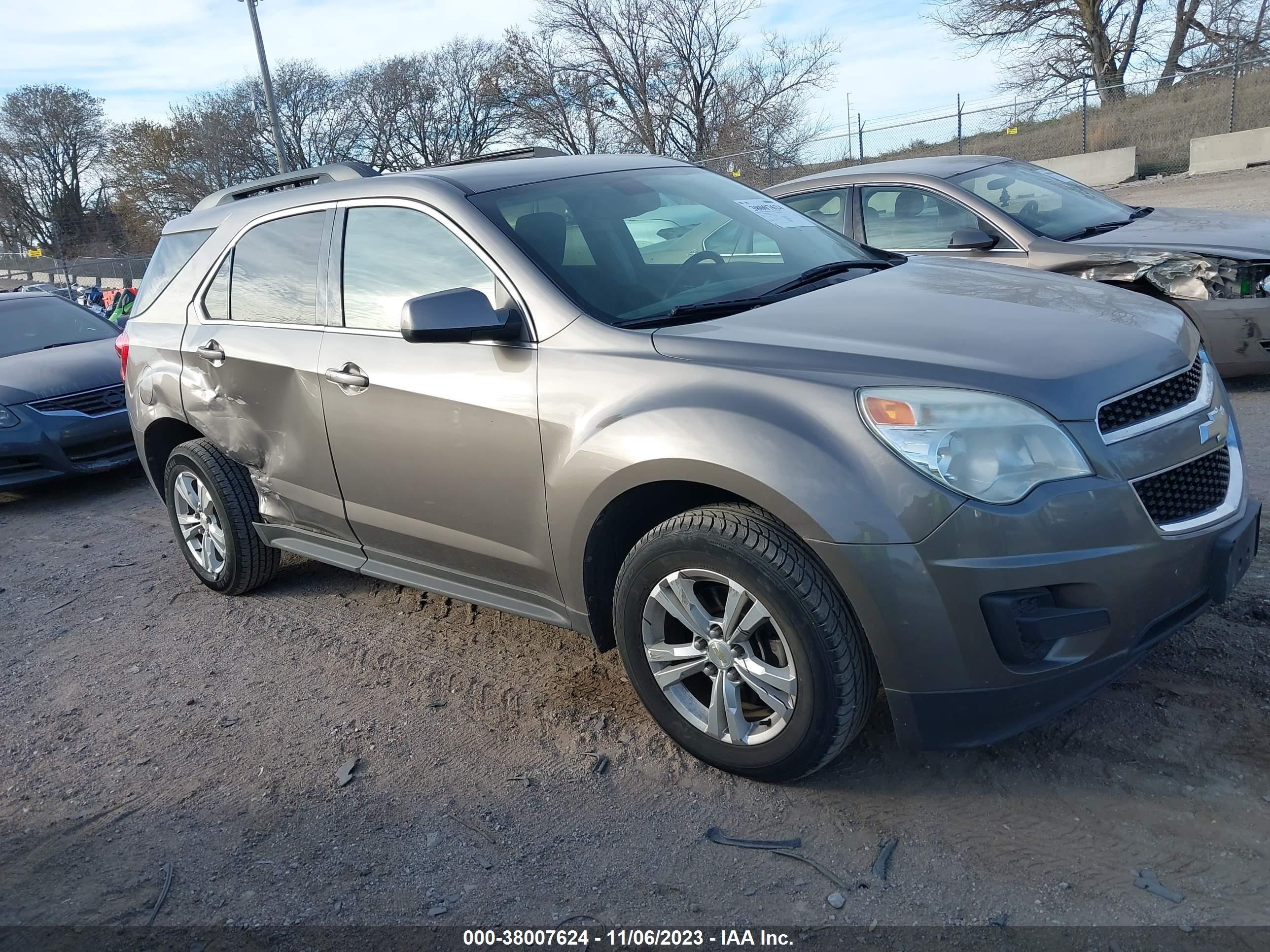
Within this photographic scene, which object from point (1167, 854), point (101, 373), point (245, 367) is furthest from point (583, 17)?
point (1167, 854)

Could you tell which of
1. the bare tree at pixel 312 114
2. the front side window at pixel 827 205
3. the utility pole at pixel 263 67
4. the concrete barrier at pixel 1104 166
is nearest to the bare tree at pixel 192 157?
the bare tree at pixel 312 114

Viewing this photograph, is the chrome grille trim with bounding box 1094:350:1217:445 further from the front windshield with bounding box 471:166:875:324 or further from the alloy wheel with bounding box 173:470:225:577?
the alloy wheel with bounding box 173:470:225:577

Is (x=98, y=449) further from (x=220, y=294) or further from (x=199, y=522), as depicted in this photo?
(x=220, y=294)

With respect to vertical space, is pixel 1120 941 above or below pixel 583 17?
below

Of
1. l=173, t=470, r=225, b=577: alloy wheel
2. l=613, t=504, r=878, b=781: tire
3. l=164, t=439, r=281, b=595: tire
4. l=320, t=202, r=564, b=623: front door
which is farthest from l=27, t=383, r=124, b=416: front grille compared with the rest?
l=613, t=504, r=878, b=781: tire

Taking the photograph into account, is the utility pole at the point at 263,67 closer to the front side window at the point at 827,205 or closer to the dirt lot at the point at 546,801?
the front side window at the point at 827,205

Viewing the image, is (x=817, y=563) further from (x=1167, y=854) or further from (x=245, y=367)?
(x=245, y=367)

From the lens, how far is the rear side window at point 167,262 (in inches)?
192

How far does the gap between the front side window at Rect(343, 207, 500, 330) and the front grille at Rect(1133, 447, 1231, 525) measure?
6.54ft

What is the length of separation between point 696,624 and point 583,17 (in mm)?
36649

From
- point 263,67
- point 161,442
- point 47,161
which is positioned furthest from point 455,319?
point 47,161

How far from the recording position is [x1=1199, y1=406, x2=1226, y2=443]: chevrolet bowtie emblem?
2826mm

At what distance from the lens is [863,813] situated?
9.38ft

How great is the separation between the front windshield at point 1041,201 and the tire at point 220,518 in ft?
15.7
